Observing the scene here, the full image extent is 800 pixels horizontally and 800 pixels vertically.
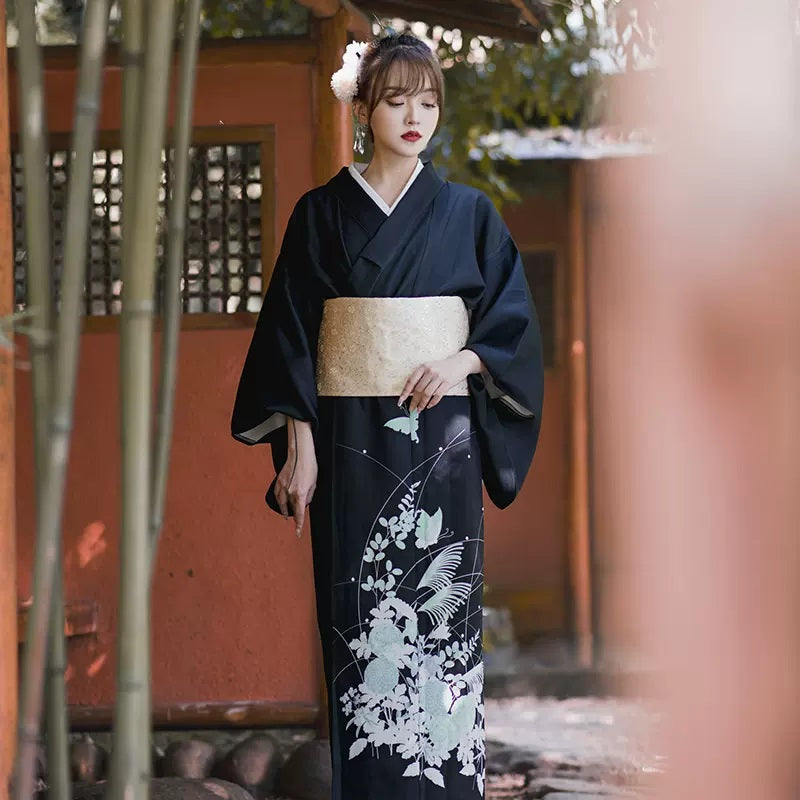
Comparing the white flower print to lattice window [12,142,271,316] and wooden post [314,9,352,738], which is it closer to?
wooden post [314,9,352,738]

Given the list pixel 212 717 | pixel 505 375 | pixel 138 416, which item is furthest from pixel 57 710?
pixel 212 717

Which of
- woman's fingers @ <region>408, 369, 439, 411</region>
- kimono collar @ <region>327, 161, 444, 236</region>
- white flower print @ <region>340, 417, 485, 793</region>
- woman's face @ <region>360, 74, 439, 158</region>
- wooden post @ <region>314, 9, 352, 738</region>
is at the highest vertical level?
wooden post @ <region>314, 9, 352, 738</region>

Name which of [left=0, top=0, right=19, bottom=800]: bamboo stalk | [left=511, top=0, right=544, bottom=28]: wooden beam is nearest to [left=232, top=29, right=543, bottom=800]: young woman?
[left=0, top=0, right=19, bottom=800]: bamboo stalk

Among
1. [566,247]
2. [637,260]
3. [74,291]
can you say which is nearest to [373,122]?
[74,291]

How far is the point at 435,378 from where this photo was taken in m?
3.03

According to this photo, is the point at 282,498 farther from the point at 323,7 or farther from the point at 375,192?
the point at 323,7

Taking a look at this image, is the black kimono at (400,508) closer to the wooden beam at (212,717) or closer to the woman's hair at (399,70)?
the woman's hair at (399,70)

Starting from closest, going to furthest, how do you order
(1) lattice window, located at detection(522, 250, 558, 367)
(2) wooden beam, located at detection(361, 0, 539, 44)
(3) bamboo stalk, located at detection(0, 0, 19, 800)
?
(3) bamboo stalk, located at detection(0, 0, 19, 800) < (2) wooden beam, located at detection(361, 0, 539, 44) < (1) lattice window, located at detection(522, 250, 558, 367)

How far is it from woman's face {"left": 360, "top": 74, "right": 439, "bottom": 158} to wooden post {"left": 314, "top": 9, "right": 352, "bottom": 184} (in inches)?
67.1

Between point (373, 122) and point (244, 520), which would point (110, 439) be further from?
point (373, 122)

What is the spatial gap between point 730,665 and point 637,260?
0.52 metres

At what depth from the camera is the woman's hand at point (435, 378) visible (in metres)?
3.03

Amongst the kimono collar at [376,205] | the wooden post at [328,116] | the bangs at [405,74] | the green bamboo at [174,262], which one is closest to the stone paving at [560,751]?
the wooden post at [328,116]

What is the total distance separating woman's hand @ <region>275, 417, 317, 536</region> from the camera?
10.2 feet
